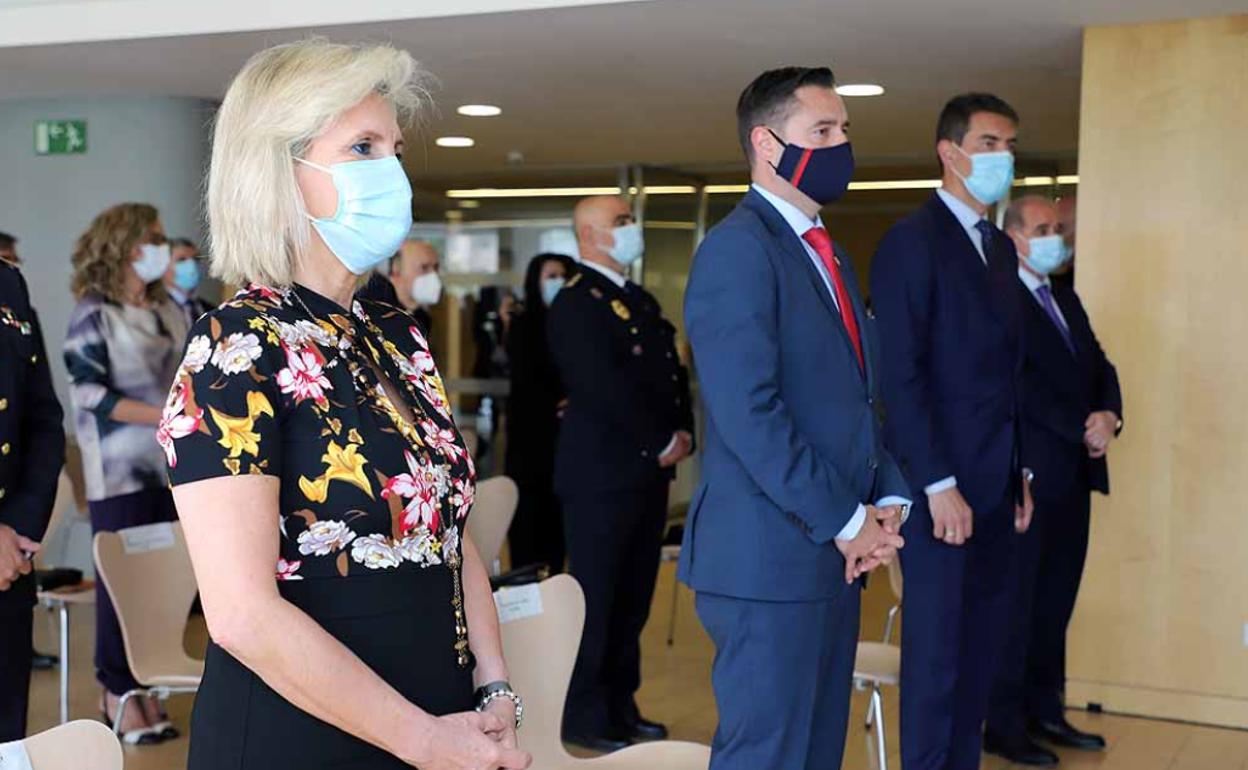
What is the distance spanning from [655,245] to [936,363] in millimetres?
6887

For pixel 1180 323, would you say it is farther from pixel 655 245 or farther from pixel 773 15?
pixel 655 245

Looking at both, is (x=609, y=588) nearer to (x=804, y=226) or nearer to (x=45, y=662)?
(x=804, y=226)

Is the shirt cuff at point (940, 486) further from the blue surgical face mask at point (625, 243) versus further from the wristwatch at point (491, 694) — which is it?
the wristwatch at point (491, 694)

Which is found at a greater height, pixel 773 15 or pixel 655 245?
pixel 773 15

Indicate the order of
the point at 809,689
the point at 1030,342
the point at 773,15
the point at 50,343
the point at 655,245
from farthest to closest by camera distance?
the point at 655,245
the point at 50,343
the point at 773,15
the point at 1030,342
the point at 809,689

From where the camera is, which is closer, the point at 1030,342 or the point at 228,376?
the point at 228,376

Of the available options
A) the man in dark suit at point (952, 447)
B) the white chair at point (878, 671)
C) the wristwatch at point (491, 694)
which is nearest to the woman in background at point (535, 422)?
the white chair at point (878, 671)

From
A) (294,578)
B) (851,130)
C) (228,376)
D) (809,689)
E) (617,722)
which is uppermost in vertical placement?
(851,130)

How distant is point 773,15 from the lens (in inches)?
210

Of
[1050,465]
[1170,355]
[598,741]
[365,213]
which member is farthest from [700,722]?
[365,213]

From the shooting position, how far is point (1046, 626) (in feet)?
17.5

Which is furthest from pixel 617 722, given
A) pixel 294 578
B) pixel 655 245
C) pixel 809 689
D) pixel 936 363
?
pixel 655 245

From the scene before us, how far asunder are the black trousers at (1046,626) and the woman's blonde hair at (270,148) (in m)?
3.62

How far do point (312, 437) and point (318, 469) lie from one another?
0.04 metres
